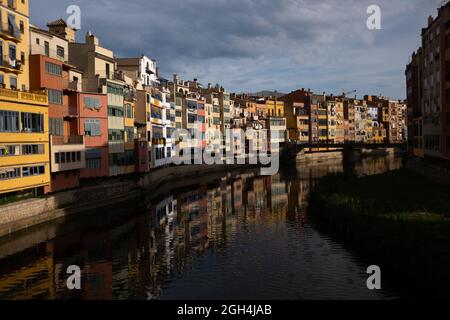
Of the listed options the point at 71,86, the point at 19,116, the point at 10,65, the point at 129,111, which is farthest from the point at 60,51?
the point at 19,116

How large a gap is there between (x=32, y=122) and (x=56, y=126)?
567 cm

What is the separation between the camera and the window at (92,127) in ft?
191

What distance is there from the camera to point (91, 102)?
58.7 m

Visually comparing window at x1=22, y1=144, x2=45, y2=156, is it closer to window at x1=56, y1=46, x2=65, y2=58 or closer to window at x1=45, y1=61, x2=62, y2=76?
window at x1=45, y1=61, x2=62, y2=76

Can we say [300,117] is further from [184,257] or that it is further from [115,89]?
[184,257]

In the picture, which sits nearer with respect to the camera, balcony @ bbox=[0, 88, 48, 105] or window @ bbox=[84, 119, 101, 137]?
balcony @ bbox=[0, 88, 48, 105]

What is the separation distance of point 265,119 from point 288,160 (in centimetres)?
1523

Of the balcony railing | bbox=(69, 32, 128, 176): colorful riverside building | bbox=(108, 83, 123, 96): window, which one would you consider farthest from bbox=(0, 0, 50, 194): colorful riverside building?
bbox=(108, 83, 123, 96): window

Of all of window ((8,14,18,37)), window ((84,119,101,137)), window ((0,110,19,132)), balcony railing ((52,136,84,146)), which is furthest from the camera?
window ((84,119,101,137))

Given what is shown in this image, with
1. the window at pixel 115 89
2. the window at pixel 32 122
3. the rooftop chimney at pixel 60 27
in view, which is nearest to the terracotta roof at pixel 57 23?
the rooftop chimney at pixel 60 27

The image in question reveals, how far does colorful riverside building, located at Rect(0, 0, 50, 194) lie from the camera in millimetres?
43406

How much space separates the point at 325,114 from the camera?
524 ft

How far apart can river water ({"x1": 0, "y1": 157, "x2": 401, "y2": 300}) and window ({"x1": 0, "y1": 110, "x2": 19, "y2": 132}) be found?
874cm

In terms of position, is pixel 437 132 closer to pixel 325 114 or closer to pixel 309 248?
pixel 309 248
